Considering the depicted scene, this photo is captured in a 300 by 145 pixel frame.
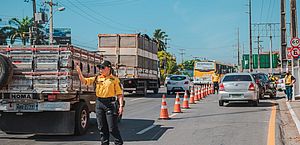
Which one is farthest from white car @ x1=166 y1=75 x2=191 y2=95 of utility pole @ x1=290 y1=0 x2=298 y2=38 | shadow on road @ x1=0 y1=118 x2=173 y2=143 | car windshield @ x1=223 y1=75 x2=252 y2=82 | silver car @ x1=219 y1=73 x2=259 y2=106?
shadow on road @ x1=0 y1=118 x2=173 y2=143

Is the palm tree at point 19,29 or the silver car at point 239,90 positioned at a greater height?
the palm tree at point 19,29

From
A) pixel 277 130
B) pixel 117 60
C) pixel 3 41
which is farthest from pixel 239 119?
pixel 3 41

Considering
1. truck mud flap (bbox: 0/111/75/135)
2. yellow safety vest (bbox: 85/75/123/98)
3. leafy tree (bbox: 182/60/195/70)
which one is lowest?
truck mud flap (bbox: 0/111/75/135)

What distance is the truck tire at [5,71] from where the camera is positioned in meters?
8.93

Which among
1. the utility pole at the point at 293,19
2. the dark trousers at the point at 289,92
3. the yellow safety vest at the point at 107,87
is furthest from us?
the utility pole at the point at 293,19

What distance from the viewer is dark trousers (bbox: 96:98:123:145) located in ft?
24.5

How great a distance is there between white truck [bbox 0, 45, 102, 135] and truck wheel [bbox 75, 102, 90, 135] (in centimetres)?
3

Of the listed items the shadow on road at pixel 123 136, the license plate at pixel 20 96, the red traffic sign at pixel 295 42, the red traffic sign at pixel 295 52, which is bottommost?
the shadow on road at pixel 123 136

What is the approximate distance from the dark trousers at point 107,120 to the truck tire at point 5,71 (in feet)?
8.51

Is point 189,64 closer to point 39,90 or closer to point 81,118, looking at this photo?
point 81,118

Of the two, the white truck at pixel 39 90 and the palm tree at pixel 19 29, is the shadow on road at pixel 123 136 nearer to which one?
the white truck at pixel 39 90

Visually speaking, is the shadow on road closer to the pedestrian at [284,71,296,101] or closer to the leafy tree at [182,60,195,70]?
the pedestrian at [284,71,296,101]

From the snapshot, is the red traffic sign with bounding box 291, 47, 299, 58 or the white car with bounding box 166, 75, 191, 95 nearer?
the red traffic sign with bounding box 291, 47, 299, 58

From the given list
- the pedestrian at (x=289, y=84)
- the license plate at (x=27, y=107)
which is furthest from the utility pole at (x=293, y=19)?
the license plate at (x=27, y=107)
